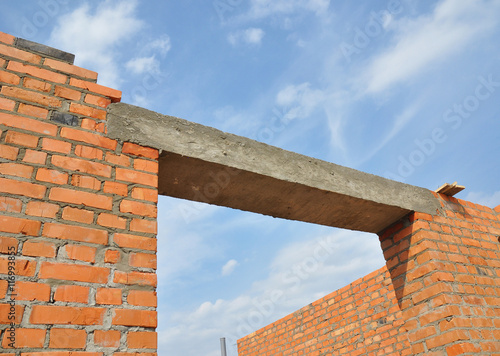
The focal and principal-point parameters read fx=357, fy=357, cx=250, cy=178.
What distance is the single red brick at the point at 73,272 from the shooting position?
5.50 ft

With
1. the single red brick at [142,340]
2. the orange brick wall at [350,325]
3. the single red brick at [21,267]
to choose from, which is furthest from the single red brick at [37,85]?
the orange brick wall at [350,325]

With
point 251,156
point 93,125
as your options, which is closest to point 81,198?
point 93,125

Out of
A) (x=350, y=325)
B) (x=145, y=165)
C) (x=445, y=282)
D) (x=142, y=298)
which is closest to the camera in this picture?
(x=142, y=298)

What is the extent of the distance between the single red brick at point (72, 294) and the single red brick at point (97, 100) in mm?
1167

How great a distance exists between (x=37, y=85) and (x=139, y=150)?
692 mm

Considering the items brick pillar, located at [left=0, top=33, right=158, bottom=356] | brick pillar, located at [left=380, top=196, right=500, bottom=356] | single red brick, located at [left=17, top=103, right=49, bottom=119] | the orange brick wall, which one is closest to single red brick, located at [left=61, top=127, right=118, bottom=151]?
brick pillar, located at [left=0, top=33, right=158, bottom=356]

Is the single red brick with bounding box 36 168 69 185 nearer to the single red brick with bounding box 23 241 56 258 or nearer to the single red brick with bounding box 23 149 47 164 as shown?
the single red brick with bounding box 23 149 47 164

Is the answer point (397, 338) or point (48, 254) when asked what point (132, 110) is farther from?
point (397, 338)

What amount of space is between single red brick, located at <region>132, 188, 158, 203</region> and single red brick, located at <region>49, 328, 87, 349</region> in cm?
78

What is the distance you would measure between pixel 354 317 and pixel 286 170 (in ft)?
12.1

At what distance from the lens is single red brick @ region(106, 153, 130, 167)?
7.07ft

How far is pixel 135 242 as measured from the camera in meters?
1.97

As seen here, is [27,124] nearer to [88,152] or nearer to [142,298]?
[88,152]

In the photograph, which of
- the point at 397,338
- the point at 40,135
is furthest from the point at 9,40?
the point at 397,338
